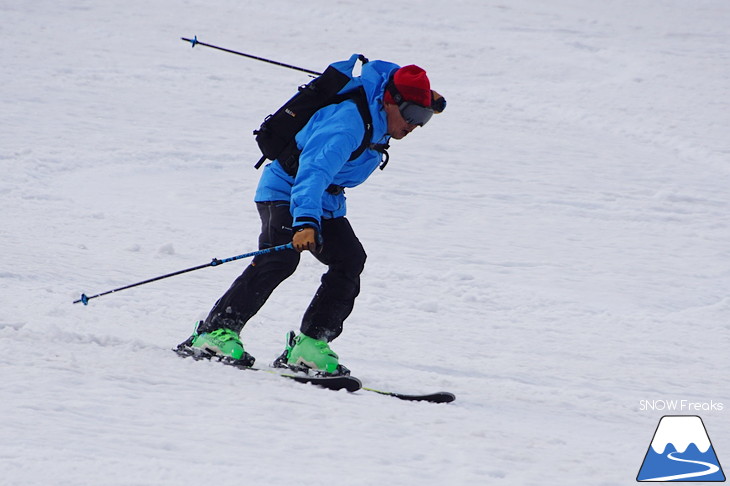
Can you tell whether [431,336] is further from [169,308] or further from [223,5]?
[223,5]

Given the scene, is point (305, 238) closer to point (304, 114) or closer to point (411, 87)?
point (304, 114)

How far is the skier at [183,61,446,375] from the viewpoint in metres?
4.19

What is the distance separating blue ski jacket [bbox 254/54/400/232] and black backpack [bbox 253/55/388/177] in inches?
1.1

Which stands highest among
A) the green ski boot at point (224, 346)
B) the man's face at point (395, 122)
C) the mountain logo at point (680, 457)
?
the man's face at point (395, 122)

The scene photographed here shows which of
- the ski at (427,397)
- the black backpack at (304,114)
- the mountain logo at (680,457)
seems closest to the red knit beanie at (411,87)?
the black backpack at (304,114)

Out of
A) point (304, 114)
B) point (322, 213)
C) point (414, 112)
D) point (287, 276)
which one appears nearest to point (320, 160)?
point (304, 114)

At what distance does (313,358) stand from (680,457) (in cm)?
182

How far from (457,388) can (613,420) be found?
83 cm

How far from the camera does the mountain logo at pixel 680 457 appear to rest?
3.49m

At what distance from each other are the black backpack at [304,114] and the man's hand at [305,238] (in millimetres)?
443

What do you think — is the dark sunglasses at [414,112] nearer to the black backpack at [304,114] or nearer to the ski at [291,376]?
the black backpack at [304,114]

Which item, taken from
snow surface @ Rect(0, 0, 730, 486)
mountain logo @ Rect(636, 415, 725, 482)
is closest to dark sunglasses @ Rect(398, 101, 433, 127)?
snow surface @ Rect(0, 0, 730, 486)

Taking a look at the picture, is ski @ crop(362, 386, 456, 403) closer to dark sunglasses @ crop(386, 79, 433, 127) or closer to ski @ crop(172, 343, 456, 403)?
ski @ crop(172, 343, 456, 403)

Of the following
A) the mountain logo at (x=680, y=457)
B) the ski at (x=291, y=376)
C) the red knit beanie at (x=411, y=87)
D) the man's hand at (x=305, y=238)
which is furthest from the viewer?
the ski at (x=291, y=376)
